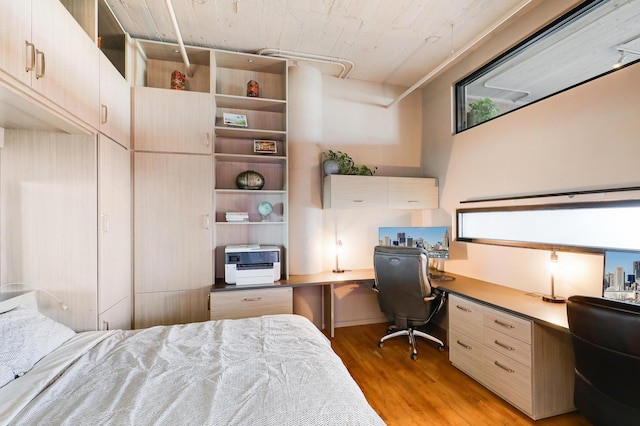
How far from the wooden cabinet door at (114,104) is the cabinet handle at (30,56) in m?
0.70

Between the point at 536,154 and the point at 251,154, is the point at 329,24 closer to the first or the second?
the point at 251,154

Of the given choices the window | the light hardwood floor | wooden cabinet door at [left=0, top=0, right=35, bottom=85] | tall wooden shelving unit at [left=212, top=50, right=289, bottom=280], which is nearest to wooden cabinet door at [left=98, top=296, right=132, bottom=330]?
tall wooden shelving unit at [left=212, top=50, right=289, bottom=280]

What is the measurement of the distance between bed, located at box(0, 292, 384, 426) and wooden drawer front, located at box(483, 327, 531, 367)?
4.73 ft

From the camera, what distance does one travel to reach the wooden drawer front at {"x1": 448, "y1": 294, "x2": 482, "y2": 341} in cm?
234

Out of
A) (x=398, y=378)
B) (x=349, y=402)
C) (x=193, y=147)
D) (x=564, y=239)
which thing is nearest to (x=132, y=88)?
(x=193, y=147)

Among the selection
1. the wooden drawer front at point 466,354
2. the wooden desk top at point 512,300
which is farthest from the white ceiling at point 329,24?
the wooden drawer front at point 466,354

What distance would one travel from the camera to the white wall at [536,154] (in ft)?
6.11

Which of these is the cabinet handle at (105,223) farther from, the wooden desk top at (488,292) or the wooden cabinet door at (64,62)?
the wooden desk top at (488,292)

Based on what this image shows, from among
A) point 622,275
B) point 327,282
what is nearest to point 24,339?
point 327,282

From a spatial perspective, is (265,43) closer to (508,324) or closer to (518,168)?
(518,168)

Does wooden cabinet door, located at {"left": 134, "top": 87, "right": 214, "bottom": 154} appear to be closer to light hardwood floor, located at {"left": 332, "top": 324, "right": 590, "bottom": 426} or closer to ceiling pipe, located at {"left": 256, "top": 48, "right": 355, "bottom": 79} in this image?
ceiling pipe, located at {"left": 256, "top": 48, "right": 355, "bottom": 79}

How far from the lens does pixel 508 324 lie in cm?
206

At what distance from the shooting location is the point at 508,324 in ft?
6.77

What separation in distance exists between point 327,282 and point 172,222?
169cm
